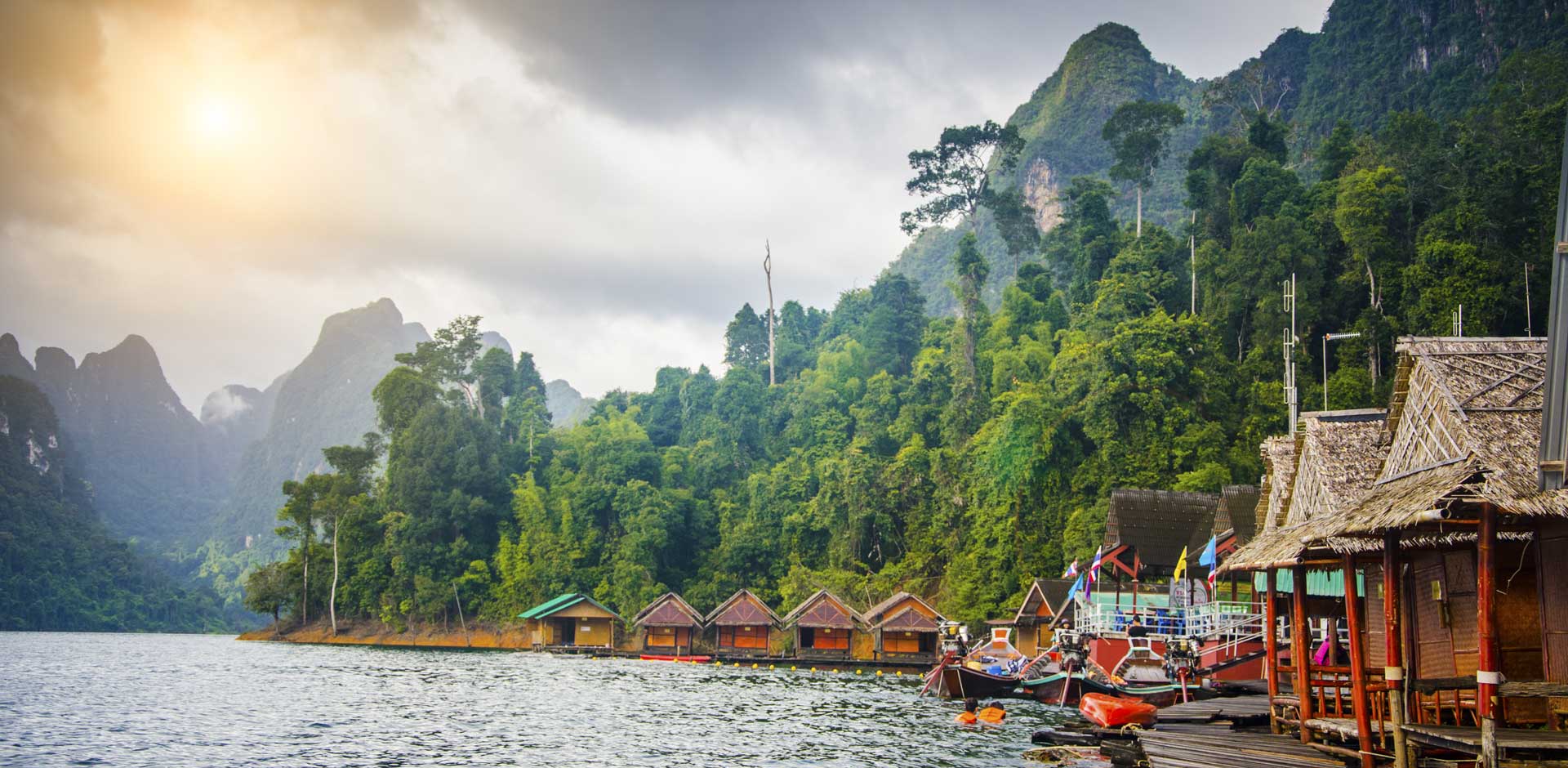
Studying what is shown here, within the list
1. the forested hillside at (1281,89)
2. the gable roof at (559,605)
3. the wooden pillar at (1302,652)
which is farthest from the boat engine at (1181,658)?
the gable roof at (559,605)

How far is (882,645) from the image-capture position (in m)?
53.2

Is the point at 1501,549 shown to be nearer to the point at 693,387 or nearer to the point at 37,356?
the point at 693,387

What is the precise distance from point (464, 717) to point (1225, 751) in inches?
737

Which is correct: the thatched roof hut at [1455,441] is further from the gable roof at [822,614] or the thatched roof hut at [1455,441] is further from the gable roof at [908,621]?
the gable roof at [822,614]

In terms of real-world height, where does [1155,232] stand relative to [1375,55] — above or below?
below

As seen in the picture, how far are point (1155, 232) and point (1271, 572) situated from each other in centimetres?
4438

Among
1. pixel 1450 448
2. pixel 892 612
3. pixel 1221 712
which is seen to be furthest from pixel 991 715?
pixel 892 612

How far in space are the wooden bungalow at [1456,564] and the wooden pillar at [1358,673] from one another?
0.02m

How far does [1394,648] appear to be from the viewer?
11156mm

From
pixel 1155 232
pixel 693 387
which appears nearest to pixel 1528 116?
pixel 1155 232

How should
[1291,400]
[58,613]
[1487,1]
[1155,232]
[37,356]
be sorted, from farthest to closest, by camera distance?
[37,356] → [58,613] → [1487,1] → [1155,232] → [1291,400]

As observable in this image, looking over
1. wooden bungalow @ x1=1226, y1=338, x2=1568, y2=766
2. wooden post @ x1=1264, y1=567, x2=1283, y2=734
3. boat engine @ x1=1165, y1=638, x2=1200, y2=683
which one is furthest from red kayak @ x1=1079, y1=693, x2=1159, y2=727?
wooden bungalow @ x1=1226, y1=338, x2=1568, y2=766

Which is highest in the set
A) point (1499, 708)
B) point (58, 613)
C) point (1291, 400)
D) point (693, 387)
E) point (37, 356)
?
point (37, 356)

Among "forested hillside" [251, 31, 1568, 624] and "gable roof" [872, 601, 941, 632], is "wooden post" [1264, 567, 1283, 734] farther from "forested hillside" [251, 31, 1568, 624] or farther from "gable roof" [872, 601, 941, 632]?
"gable roof" [872, 601, 941, 632]
